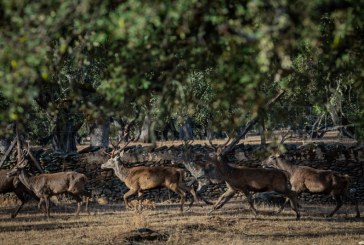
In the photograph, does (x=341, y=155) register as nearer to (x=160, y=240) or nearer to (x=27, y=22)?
(x=160, y=240)

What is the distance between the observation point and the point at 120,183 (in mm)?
20594

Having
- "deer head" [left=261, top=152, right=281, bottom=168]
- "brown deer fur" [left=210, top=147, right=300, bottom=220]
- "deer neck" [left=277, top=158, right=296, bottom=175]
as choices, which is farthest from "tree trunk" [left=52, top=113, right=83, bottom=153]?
"brown deer fur" [left=210, top=147, right=300, bottom=220]

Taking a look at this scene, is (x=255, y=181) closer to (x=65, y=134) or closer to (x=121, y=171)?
(x=121, y=171)

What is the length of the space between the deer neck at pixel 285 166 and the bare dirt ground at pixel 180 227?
3.83 ft

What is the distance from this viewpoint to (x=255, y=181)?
1633 cm

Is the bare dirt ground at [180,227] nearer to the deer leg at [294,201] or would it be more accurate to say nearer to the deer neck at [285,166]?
the deer leg at [294,201]

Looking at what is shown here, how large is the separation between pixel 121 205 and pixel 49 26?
13.4 meters

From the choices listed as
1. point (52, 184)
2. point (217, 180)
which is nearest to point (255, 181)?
point (217, 180)

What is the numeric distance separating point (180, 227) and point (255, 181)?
3.77 m

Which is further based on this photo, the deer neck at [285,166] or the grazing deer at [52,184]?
the deer neck at [285,166]

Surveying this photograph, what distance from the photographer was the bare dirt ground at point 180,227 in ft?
39.9

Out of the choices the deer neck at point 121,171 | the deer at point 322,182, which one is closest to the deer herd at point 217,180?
the deer at point 322,182

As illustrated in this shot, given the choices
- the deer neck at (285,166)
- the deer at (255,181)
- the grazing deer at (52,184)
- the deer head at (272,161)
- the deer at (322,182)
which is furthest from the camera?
the deer head at (272,161)

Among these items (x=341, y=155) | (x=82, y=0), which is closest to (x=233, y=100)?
(x=82, y=0)
